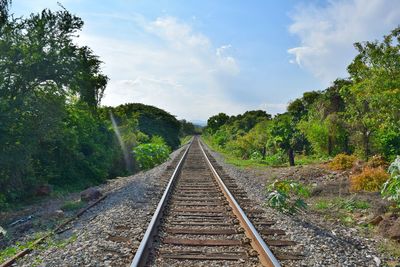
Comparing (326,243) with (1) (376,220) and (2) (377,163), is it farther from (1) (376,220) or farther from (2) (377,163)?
(2) (377,163)

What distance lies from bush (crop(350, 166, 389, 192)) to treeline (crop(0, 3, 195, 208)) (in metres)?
9.97

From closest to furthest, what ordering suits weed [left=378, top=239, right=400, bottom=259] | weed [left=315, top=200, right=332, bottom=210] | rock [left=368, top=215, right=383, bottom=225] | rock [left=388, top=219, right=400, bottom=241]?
weed [left=378, top=239, right=400, bottom=259] < rock [left=388, top=219, right=400, bottom=241] < rock [left=368, top=215, right=383, bottom=225] < weed [left=315, top=200, right=332, bottom=210]

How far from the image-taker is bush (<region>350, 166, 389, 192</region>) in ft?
34.1

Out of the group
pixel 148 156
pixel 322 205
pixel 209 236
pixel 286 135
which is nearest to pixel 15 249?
pixel 209 236

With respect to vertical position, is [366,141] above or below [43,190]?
above

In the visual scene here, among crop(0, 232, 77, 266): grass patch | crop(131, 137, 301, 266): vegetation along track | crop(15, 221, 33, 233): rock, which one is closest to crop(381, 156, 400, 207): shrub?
crop(131, 137, 301, 266): vegetation along track

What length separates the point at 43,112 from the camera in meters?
13.4

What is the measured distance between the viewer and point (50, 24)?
15219 millimetres

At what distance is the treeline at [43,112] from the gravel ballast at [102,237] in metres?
4.33

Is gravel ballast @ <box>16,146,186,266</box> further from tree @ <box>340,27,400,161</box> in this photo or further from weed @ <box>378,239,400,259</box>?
tree @ <box>340,27,400,161</box>

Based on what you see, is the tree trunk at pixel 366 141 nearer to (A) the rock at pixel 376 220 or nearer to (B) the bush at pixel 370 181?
(B) the bush at pixel 370 181

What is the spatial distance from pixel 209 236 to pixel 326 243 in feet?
6.11

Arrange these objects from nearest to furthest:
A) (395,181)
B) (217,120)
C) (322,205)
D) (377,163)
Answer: (395,181), (322,205), (377,163), (217,120)

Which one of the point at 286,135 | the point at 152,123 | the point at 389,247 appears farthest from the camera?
the point at 152,123
